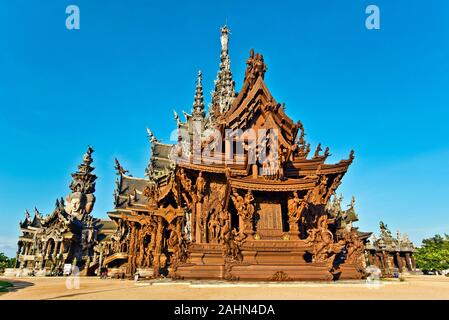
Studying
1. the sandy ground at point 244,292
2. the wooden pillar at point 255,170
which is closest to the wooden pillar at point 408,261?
the sandy ground at point 244,292

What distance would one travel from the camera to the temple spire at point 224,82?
170 feet

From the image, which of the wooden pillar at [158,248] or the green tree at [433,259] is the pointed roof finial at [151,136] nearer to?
the wooden pillar at [158,248]

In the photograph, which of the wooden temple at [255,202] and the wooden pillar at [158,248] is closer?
the wooden temple at [255,202]

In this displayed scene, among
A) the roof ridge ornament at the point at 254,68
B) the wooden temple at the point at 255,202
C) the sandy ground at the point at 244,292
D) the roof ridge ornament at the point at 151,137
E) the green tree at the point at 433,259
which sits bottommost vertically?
the green tree at the point at 433,259

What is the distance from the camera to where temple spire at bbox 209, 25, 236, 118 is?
170 ft

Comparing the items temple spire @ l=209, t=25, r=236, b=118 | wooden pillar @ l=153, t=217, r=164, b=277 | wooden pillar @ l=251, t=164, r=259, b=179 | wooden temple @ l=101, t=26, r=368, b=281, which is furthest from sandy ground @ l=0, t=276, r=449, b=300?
temple spire @ l=209, t=25, r=236, b=118

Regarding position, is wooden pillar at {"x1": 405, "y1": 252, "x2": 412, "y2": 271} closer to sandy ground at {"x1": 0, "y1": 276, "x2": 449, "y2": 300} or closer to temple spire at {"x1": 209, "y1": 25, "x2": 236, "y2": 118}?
sandy ground at {"x1": 0, "y1": 276, "x2": 449, "y2": 300}

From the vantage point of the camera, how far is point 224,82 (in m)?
57.2

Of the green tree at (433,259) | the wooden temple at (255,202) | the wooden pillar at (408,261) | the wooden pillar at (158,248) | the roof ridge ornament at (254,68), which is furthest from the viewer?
the green tree at (433,259)

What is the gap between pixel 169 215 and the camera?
20141 mm

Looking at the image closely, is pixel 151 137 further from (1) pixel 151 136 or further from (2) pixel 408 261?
(2) pixel 408 261

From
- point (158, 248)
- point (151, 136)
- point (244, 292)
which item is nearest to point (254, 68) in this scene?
point (244, 292)

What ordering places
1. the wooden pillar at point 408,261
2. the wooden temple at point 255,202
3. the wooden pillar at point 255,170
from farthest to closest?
the wooden pillar at point 408,261 → the wooden pillar at point 255,170 → the wooden temple at point 255,202
